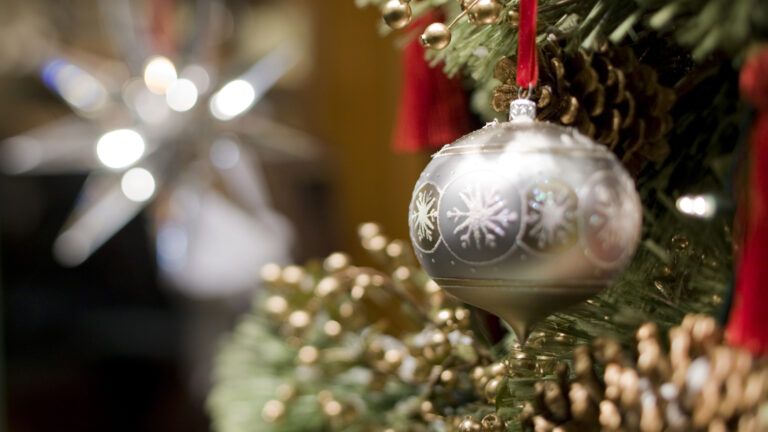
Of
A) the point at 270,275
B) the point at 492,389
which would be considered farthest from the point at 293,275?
the point at 492,389

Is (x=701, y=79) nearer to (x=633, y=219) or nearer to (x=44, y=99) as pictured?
(x=633, y=219)

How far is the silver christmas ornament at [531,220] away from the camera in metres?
→ 0.28

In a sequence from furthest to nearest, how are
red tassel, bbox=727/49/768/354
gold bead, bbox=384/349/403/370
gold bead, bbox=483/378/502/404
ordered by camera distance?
gold bead, bbox=384/349/403/370 < gold bead, bbox=483/378/502/404 < red tassel, bbox=727/49/768/354

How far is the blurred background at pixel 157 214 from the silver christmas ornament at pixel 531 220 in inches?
36.4

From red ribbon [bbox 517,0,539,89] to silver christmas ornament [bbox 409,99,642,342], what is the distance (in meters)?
0.02

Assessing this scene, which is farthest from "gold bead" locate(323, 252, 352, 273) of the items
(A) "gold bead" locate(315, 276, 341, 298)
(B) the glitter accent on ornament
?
(B) the glitter accent on ornament

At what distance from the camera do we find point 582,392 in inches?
11.3

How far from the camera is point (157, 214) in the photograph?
4.05ft

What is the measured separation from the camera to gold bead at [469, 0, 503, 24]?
312 mm

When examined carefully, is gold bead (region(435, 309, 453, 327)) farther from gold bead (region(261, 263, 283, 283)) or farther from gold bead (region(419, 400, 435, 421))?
gold bead (region(261, 263, 283, 283))

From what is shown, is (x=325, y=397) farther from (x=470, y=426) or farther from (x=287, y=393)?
(x=470, y=426)

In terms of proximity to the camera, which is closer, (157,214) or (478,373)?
(478,373)

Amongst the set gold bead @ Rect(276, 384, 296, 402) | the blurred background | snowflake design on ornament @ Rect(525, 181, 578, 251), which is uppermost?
the blurred background

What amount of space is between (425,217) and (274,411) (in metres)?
0.28
